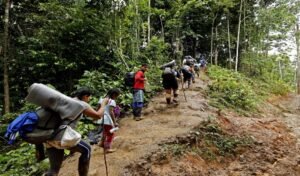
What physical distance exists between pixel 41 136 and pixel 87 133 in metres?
4.80

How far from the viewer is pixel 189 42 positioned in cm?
3241

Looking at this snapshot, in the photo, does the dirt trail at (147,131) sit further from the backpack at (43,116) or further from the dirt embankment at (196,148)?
the backpack at (43,116)

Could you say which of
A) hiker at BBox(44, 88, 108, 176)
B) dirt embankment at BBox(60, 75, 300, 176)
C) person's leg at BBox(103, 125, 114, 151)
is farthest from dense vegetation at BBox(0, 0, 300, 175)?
hiker at BBox(44, 88, 108, 176)

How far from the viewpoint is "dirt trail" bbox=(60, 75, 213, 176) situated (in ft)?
21.3

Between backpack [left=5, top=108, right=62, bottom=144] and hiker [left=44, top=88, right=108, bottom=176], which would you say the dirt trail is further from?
backpack [left=5, top=108, right=62, bottom=144]

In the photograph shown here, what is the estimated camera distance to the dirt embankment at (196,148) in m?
6.36

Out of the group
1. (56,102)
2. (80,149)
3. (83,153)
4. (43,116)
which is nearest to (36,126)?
(43,116)

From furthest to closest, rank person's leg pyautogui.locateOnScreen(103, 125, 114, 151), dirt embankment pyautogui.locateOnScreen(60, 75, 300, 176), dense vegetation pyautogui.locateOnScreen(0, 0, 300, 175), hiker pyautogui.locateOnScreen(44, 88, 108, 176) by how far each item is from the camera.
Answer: dense vegetation pyautogui.locateOnScreen(0, 0, 300, 175) < person's leg pyautogui.locateOnScreen(103, 125, 114, 151) < dirt embankment pyautogui.locateOnScreen(60, 75, 300, 176) < hiker pyautogui.locateOnScreen(44, 88, 108, 176)

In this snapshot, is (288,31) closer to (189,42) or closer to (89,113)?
(189,42)

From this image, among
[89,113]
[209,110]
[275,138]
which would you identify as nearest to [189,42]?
[209,110]

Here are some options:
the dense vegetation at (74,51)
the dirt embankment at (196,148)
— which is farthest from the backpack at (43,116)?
the dense vegetation at (74,51)

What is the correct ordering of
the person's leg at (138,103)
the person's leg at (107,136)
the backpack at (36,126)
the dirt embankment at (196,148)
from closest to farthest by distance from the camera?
1. the backpack at (36,126)
2. the dirt embankment at (196,148)
3. the person's leg at (107,136)
4. the person's leg at (138,103)

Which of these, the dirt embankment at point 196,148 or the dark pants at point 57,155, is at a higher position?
the dark pants at point 57,155

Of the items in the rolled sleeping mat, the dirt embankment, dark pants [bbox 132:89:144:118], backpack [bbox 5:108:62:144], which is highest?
the rolled sleeping mat
